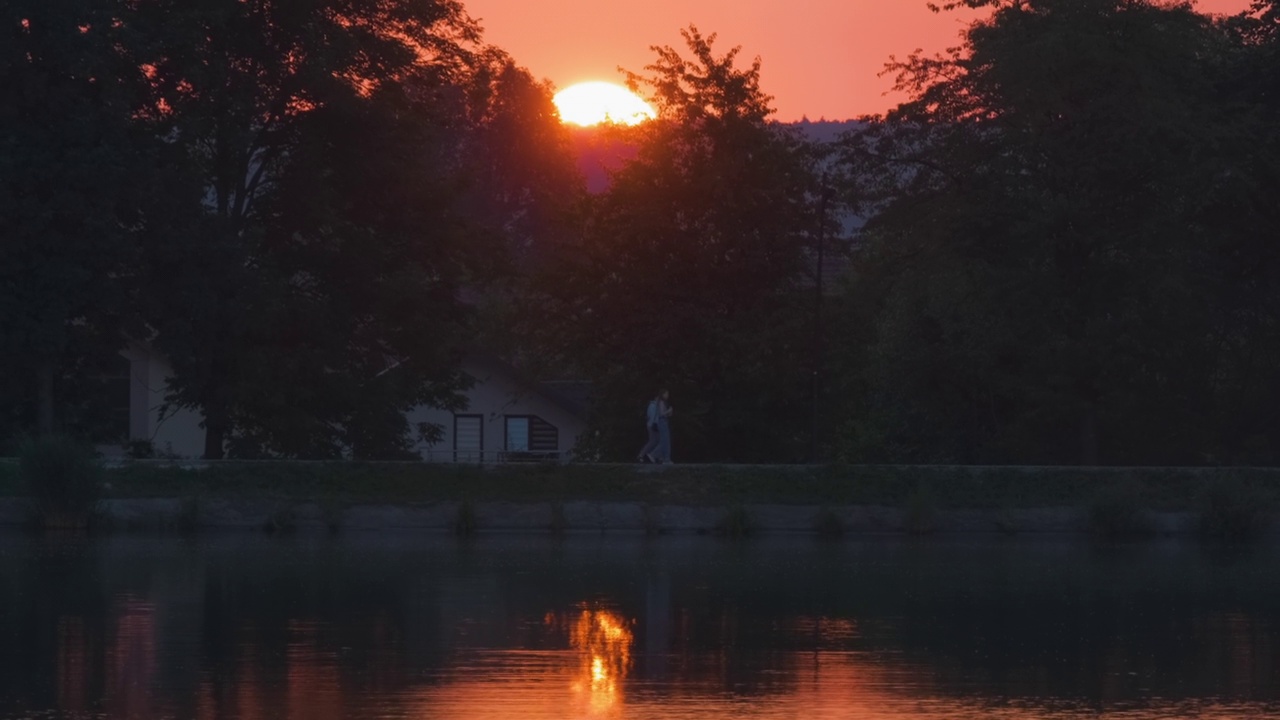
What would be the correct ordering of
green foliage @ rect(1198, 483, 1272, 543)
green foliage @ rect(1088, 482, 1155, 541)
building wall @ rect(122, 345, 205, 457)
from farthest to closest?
building wall @ rect(122, 345, 205, 457) → green foliage @ rect(1088, 482, 1155, 541) → green foliage @ rect(1198, 483, 1272, 543)

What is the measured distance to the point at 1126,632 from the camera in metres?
18.2

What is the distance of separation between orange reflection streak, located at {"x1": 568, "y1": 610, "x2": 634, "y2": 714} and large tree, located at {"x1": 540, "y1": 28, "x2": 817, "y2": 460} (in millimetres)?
30399

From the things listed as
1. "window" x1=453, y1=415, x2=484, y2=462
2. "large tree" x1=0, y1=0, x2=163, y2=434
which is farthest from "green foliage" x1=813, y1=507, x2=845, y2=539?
"window" x1=453, y1=415, x2=484, y2=462

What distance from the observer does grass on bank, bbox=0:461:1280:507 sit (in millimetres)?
36312

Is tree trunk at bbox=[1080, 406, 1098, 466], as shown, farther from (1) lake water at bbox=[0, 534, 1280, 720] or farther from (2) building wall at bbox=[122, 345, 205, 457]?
(2) building wall at bbox=[122, 345, 205, 457]

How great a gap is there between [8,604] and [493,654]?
620cm

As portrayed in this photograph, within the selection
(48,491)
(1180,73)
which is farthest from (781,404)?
(48,491)

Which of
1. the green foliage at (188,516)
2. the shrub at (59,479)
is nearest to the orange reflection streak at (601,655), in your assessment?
the shrub at (59,479)

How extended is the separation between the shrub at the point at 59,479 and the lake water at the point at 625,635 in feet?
13.7

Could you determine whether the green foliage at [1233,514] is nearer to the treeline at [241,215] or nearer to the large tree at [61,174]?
the treeline at [241,215]

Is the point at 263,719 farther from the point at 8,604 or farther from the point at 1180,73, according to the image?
the point at 1180,73

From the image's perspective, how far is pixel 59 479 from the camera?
32875 mm

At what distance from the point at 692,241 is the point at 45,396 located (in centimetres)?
1708

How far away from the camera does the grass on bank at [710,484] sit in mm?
36312
